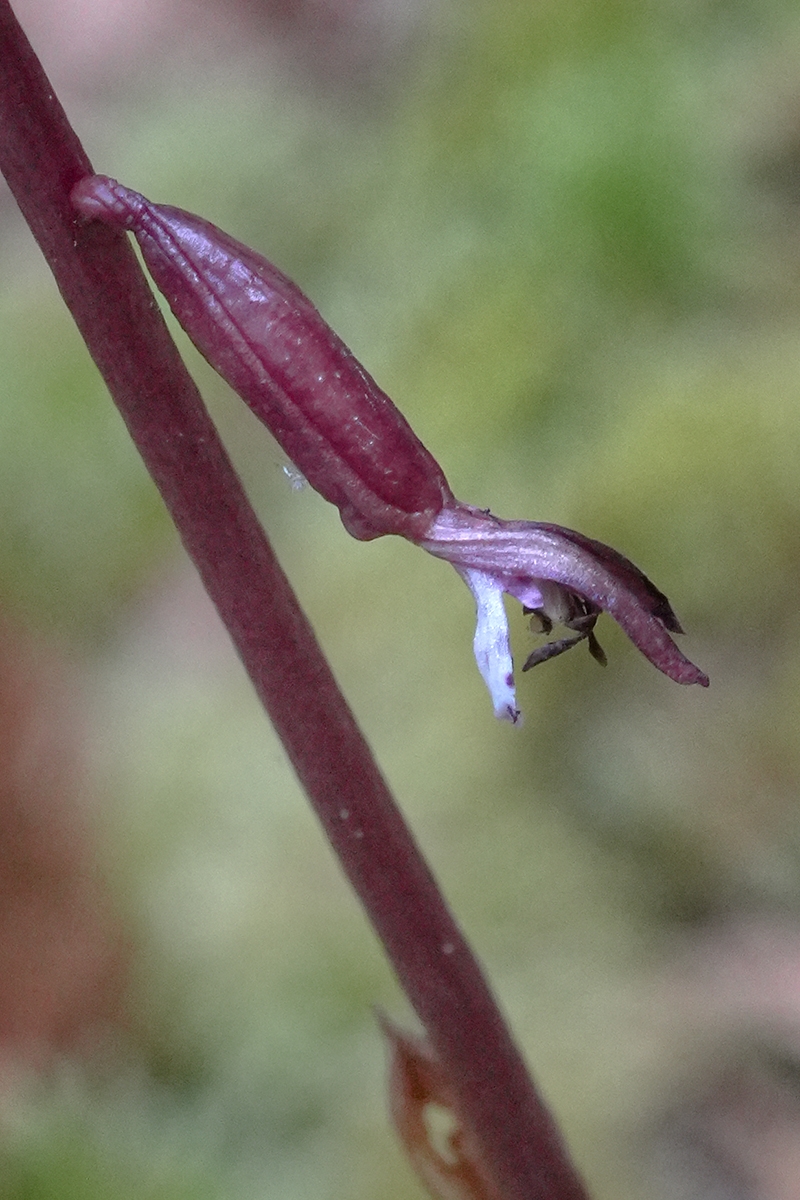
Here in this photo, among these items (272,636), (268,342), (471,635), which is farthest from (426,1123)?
(471,635)

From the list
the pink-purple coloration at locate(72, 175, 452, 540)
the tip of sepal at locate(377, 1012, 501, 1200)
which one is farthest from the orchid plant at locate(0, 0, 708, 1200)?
the tip of sepal at locate(377, 1012, 501, 1200)

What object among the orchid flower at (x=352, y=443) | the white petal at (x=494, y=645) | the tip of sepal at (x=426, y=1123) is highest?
the orchid flower at (x=352, y=443)

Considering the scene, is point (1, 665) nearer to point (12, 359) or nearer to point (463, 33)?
point (12, 359)

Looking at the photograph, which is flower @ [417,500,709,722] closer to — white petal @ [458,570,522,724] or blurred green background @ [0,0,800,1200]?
white petal @ [458,570,522,724]

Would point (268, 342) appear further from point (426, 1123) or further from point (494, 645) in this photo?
point (426, 1123)

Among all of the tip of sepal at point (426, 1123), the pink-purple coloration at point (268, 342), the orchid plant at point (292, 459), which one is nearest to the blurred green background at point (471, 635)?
the tip of sepal at point (426, 1123)

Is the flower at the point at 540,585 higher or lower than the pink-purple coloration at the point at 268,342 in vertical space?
lower

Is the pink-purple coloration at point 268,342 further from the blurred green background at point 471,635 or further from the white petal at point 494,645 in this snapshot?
the blurred green background at point 471,635

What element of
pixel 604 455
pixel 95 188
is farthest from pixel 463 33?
pixel 95 188
